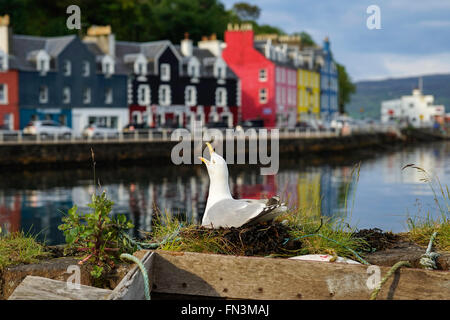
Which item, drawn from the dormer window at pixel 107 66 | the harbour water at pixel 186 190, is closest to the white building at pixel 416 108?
the dormer window at pixel 107 66

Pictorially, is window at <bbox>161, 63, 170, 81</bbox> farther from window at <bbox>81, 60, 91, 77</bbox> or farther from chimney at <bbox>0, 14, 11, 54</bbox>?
chimney at <bbox>0, 14, 11, 54</bbox>

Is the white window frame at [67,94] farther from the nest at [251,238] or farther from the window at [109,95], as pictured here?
the nest at [251,238]

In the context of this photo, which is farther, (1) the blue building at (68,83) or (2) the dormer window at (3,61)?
(1) the blue building at (68,83)

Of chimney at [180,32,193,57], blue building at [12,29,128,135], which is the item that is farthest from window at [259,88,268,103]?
blue building at [12,29,128,135]

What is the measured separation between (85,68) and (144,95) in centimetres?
610

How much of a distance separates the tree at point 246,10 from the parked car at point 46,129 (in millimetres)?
62251

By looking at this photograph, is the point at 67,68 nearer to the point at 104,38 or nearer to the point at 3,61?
the point at 104,38

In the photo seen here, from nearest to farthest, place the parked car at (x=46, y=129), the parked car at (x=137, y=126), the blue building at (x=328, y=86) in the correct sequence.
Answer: the parked car at (x=46, y=129) → the parked car at (x=137, y=126) → the blue building at (x=328, y=86)

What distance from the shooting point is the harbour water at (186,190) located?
77.0 ft

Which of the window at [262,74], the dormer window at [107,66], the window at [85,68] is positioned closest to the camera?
the window at [85,68]

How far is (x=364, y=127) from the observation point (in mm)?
78000
